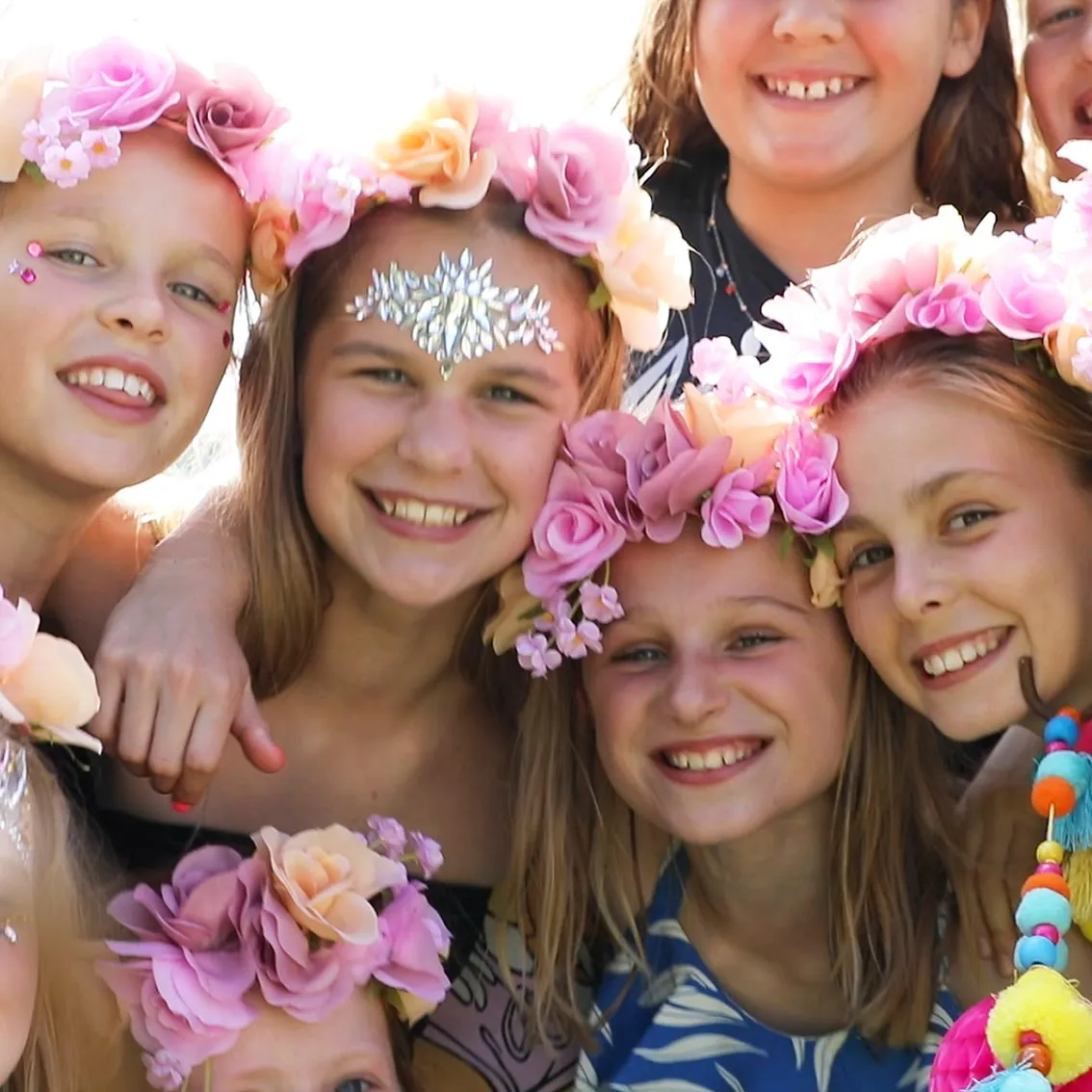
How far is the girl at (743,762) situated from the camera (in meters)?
2.95

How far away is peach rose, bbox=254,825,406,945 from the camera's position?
2.79 meters

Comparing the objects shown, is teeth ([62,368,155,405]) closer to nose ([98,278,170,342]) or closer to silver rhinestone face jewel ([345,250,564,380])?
nose ([98,278,170,342])

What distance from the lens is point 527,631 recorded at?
3.08 metres

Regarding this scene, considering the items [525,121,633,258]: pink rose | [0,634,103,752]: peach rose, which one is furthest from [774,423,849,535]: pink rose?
[0,634,103,752]: peach rose

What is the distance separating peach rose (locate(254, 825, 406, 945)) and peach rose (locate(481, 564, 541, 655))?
416 millimetres

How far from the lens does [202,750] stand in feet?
9.00

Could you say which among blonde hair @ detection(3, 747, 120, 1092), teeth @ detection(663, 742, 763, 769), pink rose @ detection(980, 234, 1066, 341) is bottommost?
blonde hair @ detection(3, 747, 120, 1092)

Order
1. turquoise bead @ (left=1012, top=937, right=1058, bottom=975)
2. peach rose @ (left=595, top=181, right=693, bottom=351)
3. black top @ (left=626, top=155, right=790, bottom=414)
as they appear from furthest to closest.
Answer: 1. black top @ (left=626, top=155, right=790, bottom=414)
2. peach rose @ (left=595, top=181, right=693, bottom=351)
3. turquoise bead @ (left=1012, top=937, right=1058, bottom=975)

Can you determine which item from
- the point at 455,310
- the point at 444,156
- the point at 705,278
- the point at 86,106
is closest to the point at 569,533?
the point at 455,310

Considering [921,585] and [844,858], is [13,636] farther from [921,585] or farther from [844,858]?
[844,858]

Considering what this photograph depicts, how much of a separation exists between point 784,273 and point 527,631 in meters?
1.21

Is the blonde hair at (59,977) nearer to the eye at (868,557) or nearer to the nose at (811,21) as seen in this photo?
the eye at (868,557)

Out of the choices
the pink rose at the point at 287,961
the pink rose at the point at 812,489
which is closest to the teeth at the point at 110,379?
the pink rose at the point at 287,961

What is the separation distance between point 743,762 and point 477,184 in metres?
0.98
